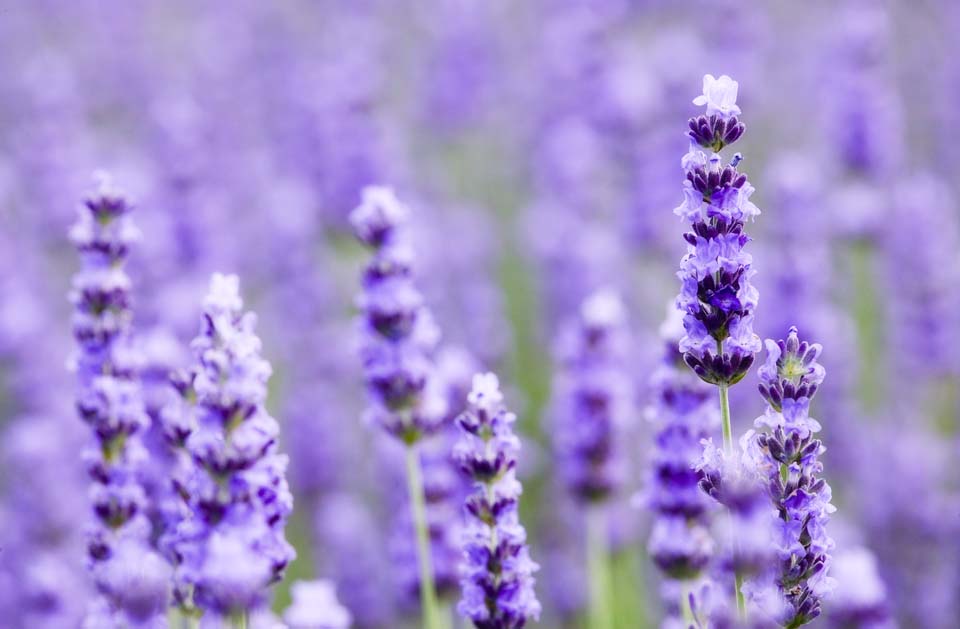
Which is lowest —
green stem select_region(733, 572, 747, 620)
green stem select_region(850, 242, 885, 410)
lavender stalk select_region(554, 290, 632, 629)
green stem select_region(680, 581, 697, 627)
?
green stem select_region(733, 572, 747, 620)

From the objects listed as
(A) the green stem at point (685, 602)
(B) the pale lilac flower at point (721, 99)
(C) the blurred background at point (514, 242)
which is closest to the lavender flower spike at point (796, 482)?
(B) the pale lilac flower at point (721, 99)

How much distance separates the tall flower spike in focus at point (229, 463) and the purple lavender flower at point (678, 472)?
3.66 feet

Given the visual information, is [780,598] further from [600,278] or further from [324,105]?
[324,105]

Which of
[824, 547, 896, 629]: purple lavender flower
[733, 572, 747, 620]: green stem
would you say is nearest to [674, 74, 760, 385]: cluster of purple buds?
[733, 572, 747, 620]: green stem

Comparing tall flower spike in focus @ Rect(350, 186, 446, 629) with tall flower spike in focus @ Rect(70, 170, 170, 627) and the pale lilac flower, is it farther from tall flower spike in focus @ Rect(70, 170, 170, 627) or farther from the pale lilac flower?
the pale lilac flower

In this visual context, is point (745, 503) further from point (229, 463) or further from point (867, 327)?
point (867, 327)

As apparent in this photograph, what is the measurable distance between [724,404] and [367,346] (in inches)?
46.5

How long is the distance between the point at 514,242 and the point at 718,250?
707 cm

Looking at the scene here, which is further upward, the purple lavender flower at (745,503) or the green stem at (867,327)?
the green stem at (867,327)

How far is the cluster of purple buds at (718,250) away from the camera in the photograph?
2078mm

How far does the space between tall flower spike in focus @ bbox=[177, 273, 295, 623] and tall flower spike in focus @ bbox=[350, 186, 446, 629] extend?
2.91ft

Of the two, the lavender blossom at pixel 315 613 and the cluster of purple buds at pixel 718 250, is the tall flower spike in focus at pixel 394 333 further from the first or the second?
the cluster of purple buds at pixel 718 250

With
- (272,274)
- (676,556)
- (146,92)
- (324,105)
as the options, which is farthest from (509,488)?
(146,92)

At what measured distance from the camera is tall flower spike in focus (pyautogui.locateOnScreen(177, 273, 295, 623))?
196cm
